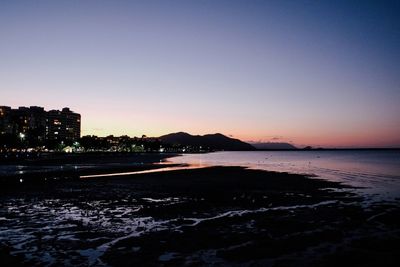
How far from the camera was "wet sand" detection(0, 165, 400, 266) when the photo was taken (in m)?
13.4

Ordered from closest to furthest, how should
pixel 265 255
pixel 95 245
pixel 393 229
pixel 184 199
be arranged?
1. pixel 265 255
2. pixel 95 245
3. pixel 393 229
4. pixel 184 199

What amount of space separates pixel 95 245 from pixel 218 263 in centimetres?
506

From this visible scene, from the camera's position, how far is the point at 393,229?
59.8 ft

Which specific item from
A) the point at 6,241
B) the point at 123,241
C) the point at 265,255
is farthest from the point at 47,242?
the point at 265,255

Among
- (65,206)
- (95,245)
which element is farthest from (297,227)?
(65,206)

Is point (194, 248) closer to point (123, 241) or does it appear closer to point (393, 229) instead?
point (123, 241)

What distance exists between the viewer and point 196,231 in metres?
17.4

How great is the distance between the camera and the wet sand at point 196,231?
43.9 ft

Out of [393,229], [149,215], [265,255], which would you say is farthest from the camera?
[149,215]

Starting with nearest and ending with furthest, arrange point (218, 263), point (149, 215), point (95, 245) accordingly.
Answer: point (218, 263), point (95, 245), point (149, 215)

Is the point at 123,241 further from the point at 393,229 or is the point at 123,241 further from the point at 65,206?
the point at 393,229

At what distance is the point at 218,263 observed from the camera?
1287cm

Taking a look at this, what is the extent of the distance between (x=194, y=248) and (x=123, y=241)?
9.84 ft

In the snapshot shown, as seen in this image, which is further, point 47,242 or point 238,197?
point 238,197
